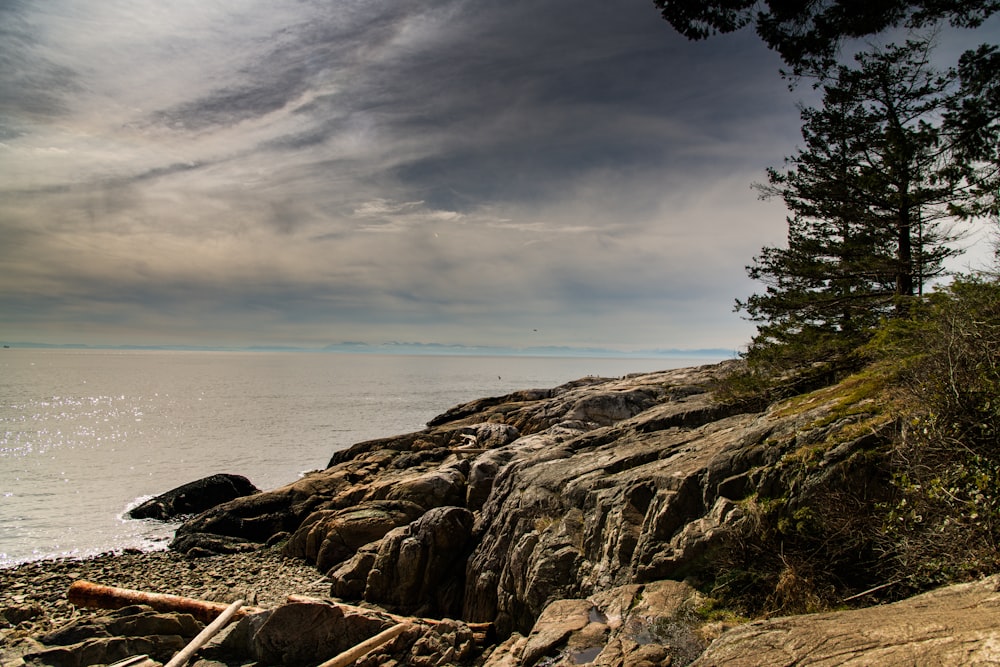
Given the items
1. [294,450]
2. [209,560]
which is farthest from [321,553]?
[294,450]

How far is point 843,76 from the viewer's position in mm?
14766

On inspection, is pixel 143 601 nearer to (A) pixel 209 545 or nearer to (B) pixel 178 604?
(B) pixel 178 604

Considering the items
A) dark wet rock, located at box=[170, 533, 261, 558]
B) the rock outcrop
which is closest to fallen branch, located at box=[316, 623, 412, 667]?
the rock outcrop

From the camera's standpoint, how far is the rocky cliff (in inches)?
265

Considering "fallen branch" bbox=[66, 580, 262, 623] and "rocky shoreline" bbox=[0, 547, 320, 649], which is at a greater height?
"fallen branch" bbox=[66, 580, 262, 623]

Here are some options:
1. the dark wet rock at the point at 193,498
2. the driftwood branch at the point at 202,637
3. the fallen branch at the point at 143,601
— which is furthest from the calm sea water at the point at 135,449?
the driftwood branch at the point at 202,637

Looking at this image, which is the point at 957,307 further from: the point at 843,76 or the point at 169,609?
the point at 169,609

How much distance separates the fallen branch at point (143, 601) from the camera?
42.5 ft

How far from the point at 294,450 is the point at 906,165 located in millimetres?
40141

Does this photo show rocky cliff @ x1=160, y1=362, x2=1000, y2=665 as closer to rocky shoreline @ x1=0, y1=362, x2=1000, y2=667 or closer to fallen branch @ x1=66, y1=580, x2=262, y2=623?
rocky shoreline @ x1=0, y1=362, x2=1000, y2=667

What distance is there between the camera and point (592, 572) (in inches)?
355

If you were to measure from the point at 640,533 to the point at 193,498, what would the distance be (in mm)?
26755

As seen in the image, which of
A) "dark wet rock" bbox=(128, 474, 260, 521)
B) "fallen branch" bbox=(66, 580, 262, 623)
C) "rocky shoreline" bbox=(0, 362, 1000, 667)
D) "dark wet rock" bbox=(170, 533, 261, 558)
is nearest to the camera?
"rocky shoreline" bbox=(0, 362, 1000, 667)

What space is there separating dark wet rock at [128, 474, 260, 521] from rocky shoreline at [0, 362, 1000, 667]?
6.47 metres
